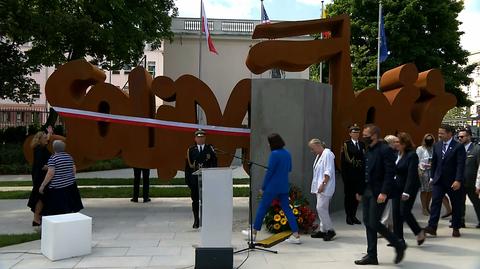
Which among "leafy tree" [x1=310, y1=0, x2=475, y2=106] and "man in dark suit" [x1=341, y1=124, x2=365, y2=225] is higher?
"leafy tree" [x1=310, y1=0, x2=475, y2=106]

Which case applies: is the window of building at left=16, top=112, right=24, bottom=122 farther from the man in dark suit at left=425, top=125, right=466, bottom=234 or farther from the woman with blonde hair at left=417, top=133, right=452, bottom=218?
the man in dark suit at left=425, top=125, right=466, bottom=234

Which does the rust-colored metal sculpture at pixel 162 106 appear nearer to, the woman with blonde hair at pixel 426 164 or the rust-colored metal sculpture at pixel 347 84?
the rust-colored metal sculpture at pixel 347 84

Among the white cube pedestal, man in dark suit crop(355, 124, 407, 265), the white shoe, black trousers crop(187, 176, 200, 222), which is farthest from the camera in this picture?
black trousers crop(187, 176, 200, 222)

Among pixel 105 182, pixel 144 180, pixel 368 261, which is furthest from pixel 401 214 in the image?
pixel 105 182

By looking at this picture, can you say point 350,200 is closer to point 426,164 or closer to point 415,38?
point 426,164

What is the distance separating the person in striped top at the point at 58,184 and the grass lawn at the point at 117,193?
17.0ft

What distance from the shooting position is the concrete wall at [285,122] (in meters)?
9.73

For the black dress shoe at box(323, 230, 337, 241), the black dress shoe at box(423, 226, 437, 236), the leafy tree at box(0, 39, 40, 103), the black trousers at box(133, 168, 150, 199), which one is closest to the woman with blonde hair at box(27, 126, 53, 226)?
the black trousers at box(133, 168, 150, 199)

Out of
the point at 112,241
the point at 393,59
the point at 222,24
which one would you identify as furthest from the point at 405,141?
the point at 222,24

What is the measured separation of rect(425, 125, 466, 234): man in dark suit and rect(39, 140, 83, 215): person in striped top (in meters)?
6.58

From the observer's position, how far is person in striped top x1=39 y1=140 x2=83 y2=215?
8.55m

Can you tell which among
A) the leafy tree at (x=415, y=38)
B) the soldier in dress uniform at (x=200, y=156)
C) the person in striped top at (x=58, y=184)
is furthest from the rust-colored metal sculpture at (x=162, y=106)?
the leafy tree at (x=415, y=38)

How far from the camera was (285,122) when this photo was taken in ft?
32.1

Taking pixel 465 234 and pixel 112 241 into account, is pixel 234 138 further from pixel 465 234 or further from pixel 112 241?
pixel 465 234
